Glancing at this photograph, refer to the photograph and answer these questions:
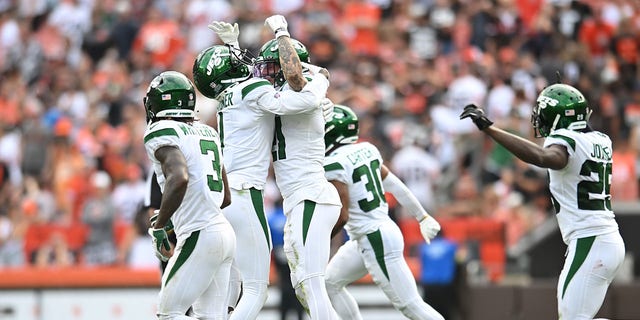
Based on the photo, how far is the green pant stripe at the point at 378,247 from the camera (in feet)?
33.6

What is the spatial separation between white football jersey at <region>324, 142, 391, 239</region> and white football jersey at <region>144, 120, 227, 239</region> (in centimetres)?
167

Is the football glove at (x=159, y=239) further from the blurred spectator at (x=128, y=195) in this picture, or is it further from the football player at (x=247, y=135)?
the blurred spectator at (x=128, y=195)

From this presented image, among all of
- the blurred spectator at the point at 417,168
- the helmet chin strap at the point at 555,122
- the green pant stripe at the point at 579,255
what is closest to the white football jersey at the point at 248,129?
the helmet chin strap at the point at 555,122

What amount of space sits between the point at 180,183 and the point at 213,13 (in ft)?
43.3

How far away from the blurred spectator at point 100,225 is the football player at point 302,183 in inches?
265

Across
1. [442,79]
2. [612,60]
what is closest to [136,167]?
[442,79]

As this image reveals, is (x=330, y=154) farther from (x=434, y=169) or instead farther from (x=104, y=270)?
(x=434, y=169)

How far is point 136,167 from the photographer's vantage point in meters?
17.5

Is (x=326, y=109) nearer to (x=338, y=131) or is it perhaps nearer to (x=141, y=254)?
(x=338, y=131)

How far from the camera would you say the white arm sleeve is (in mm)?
10742

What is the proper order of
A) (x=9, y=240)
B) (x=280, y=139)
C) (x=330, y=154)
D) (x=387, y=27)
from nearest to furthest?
1. (x=280, y=139)
2. (x=330, y=154)
3. (x=9, y=240)
4. (x=387, y=27)

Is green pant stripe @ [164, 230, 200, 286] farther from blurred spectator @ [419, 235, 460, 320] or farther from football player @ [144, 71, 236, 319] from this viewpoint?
blurred spectator @ [419, 235, 460, 320]

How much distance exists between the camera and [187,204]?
8.77m

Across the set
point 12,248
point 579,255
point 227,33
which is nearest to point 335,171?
point 227,33
